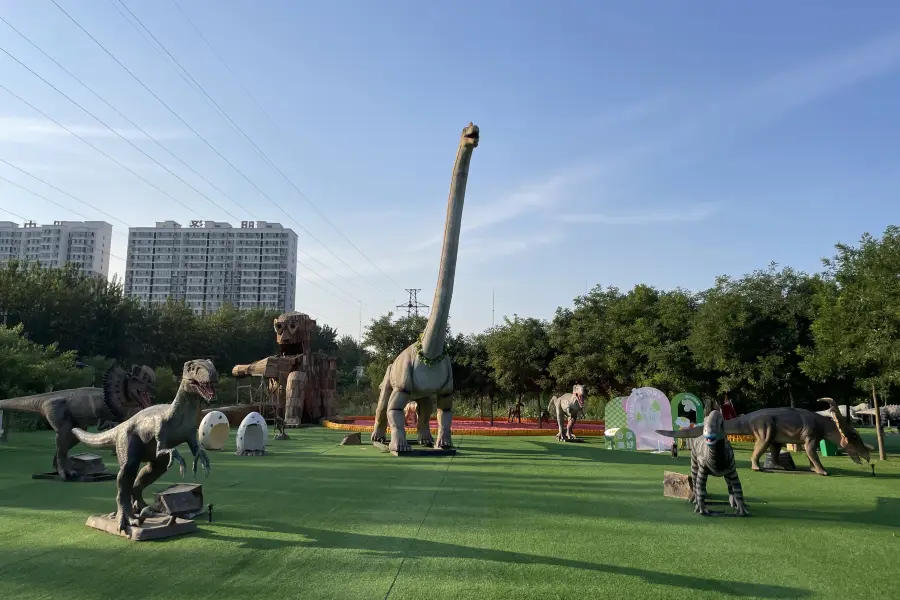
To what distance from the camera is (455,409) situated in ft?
123

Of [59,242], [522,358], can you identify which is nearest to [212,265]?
[59,242]

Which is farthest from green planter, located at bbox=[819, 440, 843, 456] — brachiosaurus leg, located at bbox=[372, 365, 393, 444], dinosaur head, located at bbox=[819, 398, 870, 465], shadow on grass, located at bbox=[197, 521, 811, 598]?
shadow on grass, located at bbox=[197, 521, 811, 598]

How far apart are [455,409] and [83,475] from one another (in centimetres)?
2877

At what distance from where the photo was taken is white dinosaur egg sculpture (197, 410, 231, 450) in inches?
562

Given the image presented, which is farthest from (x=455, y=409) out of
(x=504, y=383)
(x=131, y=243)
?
→ (x=131, y=243)

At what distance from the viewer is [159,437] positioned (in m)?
5.98

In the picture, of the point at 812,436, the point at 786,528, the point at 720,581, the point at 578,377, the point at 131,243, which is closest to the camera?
the point at 720,581

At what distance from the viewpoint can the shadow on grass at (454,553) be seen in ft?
15.3

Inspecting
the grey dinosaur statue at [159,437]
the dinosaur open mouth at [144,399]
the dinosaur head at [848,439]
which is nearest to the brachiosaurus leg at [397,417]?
the dinosaur open mouth at [144,399]

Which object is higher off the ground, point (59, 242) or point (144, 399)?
point (59, 242)

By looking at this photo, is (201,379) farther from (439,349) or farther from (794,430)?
(794,430)

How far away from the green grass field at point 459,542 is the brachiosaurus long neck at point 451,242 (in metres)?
3.91

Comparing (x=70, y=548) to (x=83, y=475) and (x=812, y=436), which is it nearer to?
(x=83, y=475)

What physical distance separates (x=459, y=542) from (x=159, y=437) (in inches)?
123
